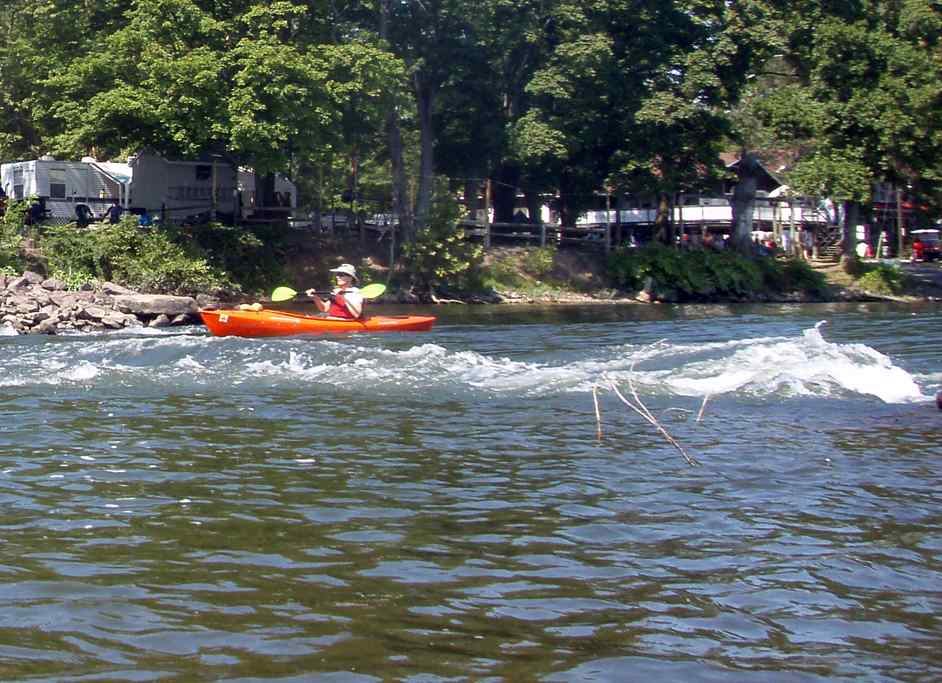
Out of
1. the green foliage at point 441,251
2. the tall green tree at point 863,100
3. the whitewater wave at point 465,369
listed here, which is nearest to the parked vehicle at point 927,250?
the tall green tree at point 863,100

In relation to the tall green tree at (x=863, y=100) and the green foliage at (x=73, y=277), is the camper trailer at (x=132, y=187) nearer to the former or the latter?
the green foliage at (x=73, y=277)

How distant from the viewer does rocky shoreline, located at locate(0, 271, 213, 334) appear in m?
25.6

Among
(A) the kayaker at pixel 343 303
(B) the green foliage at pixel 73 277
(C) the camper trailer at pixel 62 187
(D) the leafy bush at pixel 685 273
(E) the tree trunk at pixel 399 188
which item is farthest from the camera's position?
(D) the leafy bush at pixel 685 273

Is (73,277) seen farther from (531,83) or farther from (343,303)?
(531,83)

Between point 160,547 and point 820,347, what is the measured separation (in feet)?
40.0

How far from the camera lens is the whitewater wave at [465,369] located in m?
15.2

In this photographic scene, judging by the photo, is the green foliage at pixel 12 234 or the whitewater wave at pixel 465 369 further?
the green foliage at pixel 12 234

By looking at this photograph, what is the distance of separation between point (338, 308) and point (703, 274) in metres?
20.9

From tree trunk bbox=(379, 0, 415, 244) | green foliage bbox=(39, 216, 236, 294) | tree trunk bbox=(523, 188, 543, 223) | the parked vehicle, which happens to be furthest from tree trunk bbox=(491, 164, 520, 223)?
the parked vehicle

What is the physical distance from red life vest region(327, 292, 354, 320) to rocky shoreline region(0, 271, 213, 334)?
21.9 ft

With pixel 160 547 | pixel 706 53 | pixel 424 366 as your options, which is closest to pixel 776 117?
pixel 706 53

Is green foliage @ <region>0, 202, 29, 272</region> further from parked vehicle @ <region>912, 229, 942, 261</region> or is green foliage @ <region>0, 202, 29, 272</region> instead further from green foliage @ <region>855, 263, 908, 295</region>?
parked vehicle @ <region>912, 229, 942, 261</region>

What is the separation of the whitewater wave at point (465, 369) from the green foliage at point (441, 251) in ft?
58.2

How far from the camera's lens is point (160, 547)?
7.61 metres
